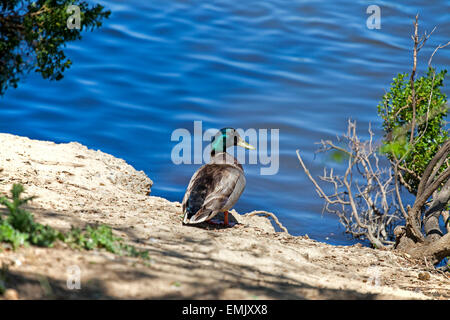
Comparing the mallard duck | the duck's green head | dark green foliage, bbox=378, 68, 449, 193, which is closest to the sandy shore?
the mallard duck

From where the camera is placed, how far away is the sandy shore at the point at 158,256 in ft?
16.6

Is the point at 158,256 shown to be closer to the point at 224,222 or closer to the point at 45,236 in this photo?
the point at 45,236

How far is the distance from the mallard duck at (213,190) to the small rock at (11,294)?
3524 mm

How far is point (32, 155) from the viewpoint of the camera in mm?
9594

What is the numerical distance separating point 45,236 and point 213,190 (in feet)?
10.8

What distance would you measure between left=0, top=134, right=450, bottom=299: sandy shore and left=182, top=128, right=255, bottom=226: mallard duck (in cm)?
24

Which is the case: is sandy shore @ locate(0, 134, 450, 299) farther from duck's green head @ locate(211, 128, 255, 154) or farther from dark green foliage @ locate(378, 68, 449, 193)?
dark green foliage @ locate(378, 68, 449, 193)

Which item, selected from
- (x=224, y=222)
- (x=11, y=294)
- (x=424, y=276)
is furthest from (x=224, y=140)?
(x=11, y=294)

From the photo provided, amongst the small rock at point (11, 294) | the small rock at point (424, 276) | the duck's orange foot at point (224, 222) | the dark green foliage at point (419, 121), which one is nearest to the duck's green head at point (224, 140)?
the duck's orange foot at point (224, 222)

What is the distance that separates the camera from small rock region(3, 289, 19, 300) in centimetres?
456

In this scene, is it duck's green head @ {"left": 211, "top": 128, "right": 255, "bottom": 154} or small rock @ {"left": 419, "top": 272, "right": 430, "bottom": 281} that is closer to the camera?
small rock @ {"left": 419, "top": 272, "right": 430, "bottom": 281}

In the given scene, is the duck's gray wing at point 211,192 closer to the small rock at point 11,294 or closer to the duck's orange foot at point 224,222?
the duck's orange foot at point 224,222
